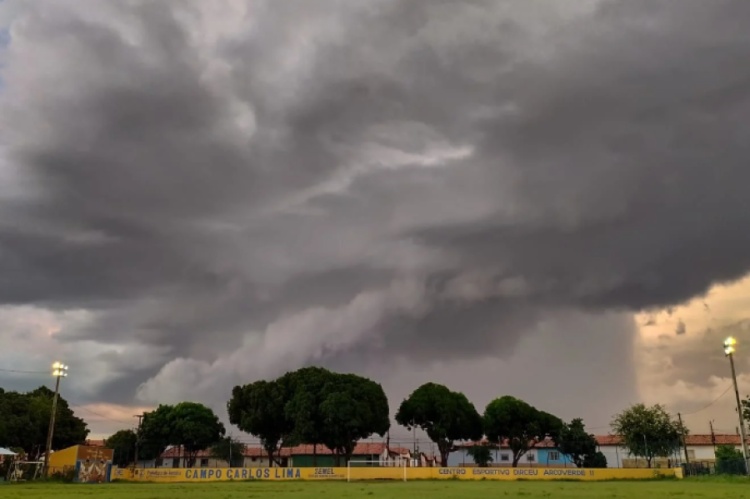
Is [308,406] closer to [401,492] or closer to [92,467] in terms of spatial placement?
[92,467]

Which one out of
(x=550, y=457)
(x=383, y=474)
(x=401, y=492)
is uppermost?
(x=550, y=457)

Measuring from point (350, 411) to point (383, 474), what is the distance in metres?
13.1

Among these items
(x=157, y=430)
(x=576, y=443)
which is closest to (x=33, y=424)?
(x=157, y=430)

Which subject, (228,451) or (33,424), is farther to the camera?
(228,451)

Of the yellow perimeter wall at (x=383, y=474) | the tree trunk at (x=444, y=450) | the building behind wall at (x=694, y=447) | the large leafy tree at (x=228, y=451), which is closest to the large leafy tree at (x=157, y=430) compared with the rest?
Result: the large leafy tree at (x=228, y=451)

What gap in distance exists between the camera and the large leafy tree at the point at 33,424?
3231 inches

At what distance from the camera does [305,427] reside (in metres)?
77.6

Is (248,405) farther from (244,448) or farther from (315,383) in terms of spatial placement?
(244,448)

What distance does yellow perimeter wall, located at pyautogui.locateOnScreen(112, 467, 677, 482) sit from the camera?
65062 mm

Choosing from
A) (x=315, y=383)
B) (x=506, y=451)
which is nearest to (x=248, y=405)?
(x=315, y=383)

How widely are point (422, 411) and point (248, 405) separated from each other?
74.7ft

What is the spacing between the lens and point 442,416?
86.8m

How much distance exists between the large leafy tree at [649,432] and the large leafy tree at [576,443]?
267 inches

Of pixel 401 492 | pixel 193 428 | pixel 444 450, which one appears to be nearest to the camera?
pixel 401 492
